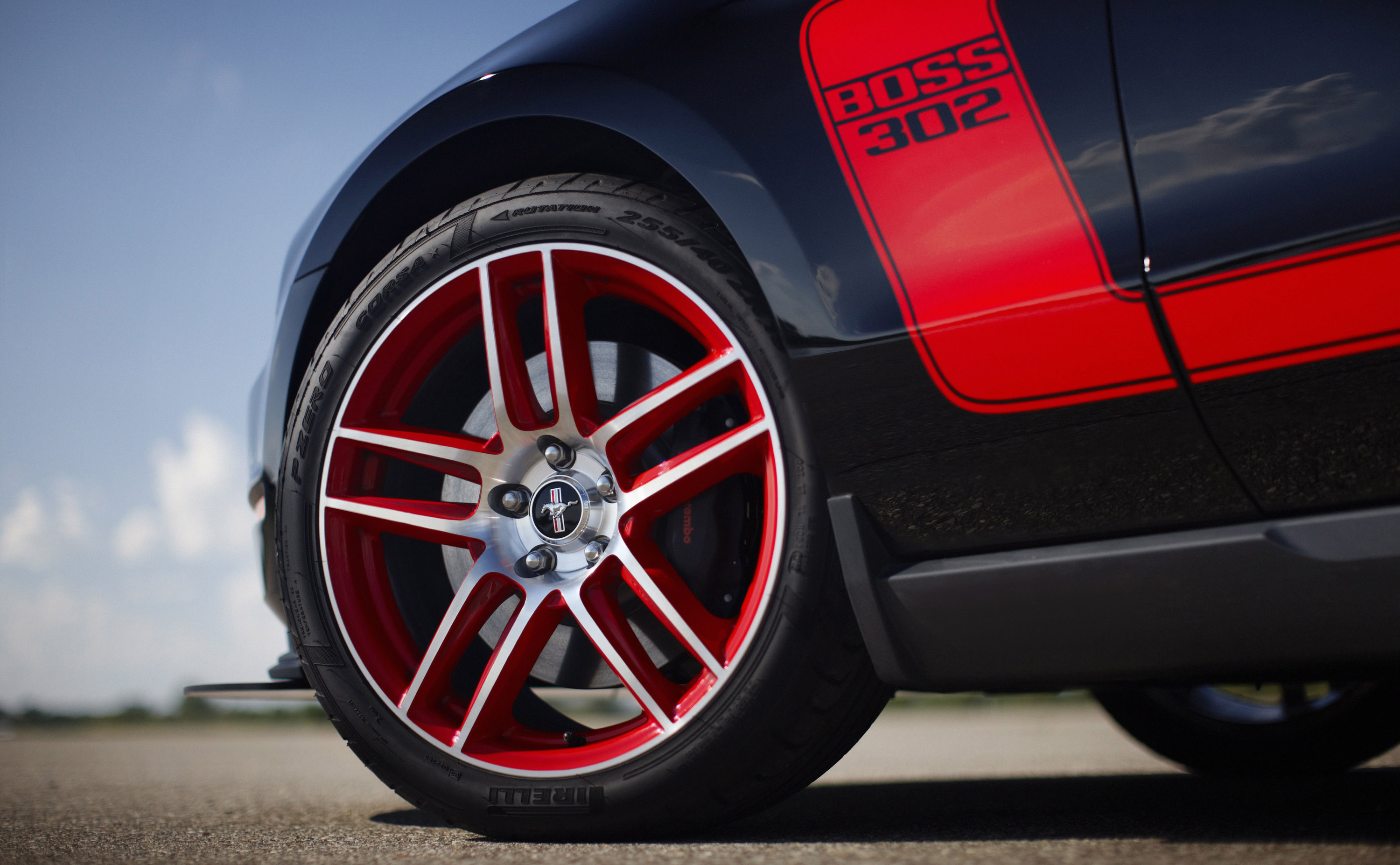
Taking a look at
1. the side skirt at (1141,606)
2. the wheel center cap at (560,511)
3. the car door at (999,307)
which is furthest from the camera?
the wheel center cap at (560,511)

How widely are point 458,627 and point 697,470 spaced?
0.49 metres

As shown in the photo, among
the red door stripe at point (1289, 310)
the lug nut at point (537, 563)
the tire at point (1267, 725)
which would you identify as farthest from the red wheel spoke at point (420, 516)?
the tire at point (1267, 725)

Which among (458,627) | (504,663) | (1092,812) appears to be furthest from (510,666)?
→ (1092,812)

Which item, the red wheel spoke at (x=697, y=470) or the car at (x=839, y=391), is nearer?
the car at (x=839, y=391)

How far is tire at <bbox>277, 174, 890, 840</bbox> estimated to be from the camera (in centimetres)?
131

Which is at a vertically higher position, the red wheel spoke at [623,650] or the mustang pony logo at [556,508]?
the mustang pony logo at [556,508]

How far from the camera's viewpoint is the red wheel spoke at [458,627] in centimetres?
151

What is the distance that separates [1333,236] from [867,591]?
2.17 ft

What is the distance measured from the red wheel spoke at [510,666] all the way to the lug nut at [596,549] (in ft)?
0.25

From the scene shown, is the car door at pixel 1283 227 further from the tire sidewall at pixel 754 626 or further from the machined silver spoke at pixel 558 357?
the machined silver spoke at pixel 558 357

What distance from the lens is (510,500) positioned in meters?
1.56

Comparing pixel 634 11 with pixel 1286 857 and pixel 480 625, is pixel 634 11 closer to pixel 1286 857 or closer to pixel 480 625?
pixel 480 625

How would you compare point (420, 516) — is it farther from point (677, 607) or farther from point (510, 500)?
point (677, 607)

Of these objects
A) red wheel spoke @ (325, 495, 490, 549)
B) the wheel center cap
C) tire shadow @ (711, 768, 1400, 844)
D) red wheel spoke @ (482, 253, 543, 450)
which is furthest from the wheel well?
tire shadow @ (711, 768, 1400, 844)
